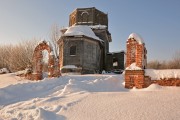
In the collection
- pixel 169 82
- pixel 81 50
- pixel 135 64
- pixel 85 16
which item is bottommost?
pixel 169 82

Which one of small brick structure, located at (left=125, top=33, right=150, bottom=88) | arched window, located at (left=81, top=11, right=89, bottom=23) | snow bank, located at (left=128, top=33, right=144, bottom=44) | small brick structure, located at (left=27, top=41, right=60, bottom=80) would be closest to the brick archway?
small brick structure, located at (left=27, top=41, right=60, bottom=80)

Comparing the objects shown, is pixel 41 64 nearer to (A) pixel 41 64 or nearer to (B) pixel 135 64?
(A) pixel 41 64

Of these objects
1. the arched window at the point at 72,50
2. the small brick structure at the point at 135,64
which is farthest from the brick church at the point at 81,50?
the small brick structure at the point at 135,64

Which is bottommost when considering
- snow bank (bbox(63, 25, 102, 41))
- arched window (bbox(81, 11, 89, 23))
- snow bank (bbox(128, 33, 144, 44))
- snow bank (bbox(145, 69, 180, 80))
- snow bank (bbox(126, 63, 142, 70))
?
snow bank (bbox(145, 69, 180, 80))

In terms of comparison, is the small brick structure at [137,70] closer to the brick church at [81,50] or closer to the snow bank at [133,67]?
the snow bank at [133,67]

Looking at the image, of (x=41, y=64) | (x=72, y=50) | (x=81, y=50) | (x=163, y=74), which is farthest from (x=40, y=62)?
(x=72, y=50)

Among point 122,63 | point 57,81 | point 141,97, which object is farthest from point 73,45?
point 141,97

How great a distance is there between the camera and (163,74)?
7.97 m

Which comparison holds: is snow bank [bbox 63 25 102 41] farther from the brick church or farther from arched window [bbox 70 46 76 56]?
arched window [bbox 70 46 76 56]

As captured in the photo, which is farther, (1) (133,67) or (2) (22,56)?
(2) (22,56)

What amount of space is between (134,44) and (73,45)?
15.0 m

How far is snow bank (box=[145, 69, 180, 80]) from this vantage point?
782cm

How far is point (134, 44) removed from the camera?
8812 millimetres

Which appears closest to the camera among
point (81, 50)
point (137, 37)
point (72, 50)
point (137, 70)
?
point (137, 70)
